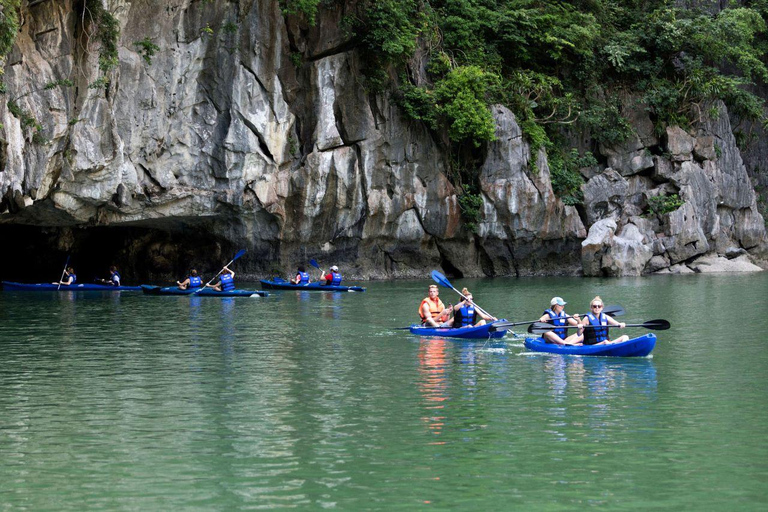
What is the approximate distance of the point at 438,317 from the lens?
19609mm

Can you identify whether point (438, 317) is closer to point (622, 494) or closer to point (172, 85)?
point (622, 494)

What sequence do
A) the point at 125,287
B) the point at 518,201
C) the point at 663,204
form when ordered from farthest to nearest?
1. the point at 663,204
2. the point at 518,201
3. the point at 125,287

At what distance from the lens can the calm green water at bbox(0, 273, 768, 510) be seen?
7668 millimetres

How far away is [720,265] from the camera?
139ft

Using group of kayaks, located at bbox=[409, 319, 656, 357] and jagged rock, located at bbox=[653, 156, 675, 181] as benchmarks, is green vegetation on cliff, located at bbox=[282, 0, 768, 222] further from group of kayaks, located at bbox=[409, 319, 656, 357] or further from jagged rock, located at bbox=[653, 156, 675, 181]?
group of kayaks, located at bbox=[409, 319, 656, 357]

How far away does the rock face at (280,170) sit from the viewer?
2736cm

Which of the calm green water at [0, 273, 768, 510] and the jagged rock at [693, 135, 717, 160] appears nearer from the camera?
the calm green water at [0, 273, 768, 510]

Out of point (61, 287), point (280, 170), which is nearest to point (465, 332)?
point (280, 170)

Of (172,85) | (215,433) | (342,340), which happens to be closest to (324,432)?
(215,433)

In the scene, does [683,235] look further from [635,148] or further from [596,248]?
[596,248]

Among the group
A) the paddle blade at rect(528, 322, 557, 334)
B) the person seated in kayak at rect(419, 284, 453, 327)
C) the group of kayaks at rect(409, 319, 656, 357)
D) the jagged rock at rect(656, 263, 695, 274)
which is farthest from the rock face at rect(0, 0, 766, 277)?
the paddle blade at rect(528, 322, 557, 334)

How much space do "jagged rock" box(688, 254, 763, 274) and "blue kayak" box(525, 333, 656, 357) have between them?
27.9m

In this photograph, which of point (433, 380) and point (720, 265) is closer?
point (433, 380)

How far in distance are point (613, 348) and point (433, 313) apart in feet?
18.0
